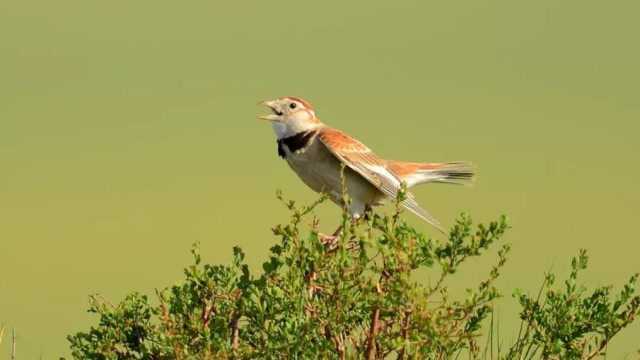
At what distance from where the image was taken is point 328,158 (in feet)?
29.5

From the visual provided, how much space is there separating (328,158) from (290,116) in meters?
Result: 0.55

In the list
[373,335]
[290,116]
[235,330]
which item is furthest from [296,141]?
[373,335]

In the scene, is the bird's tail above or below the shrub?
above

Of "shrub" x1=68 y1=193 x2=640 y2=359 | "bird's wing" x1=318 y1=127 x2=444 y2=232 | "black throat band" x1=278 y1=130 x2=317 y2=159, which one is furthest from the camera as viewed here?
"black throat band" x1=278 y1=130 x2=317 y2=159

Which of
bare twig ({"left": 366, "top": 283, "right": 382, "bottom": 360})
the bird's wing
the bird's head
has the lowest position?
bare twig ({"left": 366, "top": 283, "right": 382, "bottom": 360})

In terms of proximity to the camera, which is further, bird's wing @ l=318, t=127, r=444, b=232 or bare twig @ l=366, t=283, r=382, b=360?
bird's wing @ l=318, t=127, r=444, b=232

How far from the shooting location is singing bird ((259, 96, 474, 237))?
8.90 metres

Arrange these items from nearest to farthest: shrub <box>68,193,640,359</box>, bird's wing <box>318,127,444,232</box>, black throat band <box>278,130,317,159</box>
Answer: shrub <box>68,193,640,359</box>
bird's wing <box>318,127,444,232</box>
black throat band <box>278,130,317,159</box>

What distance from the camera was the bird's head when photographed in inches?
364

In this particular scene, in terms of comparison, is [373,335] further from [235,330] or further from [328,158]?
[328,158]

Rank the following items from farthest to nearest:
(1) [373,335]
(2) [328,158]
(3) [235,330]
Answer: (2) [328,158], (3) [235,330], (1) [373,335]

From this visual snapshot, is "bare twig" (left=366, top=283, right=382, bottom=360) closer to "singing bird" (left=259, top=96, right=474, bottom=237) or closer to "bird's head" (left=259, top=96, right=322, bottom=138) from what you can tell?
"singing bird" (left=259, top=96, right=474, bottom=237)

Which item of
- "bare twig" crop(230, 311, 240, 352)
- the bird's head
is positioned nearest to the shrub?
"bare twig" crop(230, 311, 240, 352)

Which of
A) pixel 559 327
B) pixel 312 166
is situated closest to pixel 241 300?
pixel 559 327
